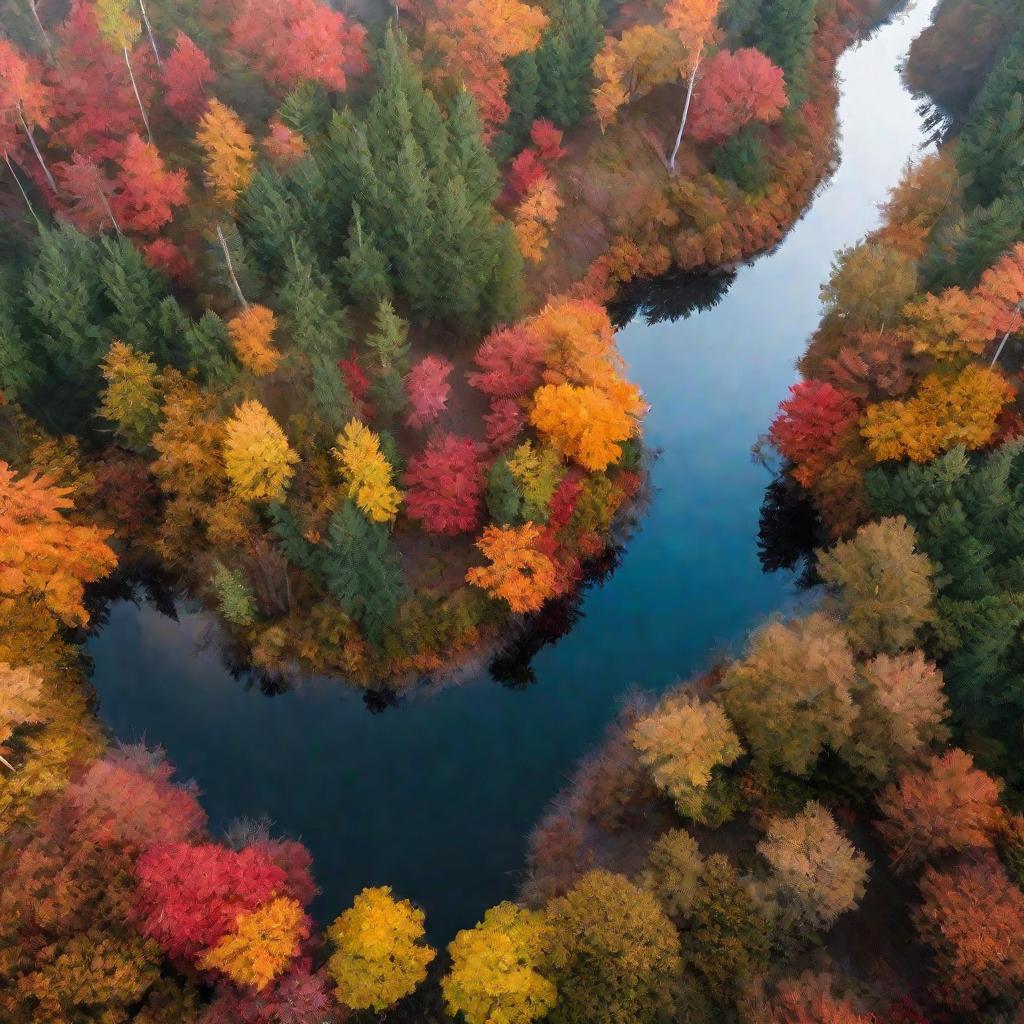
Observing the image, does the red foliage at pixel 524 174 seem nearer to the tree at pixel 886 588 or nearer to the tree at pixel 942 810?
the tree at pixel 886 588

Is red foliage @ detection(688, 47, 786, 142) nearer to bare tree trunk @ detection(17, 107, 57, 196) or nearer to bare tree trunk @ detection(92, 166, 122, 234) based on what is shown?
bare tree trunk @ detection(92, 166, 122, 234)

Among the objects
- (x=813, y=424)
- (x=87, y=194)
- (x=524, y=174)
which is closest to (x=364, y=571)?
(x=813, y=424)

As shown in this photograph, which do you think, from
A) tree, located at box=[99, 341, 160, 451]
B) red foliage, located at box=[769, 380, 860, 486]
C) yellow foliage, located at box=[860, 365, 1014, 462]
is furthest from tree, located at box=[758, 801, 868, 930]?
tree, located at box=[99, 341, 160, 451]

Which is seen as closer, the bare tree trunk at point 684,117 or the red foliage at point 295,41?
the red foliage at point 295,41

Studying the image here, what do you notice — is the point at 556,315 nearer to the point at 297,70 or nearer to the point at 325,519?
the point at 325,519

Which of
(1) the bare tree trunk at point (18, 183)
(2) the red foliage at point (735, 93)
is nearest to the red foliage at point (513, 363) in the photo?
(2) the red foliage at point (735, 93)

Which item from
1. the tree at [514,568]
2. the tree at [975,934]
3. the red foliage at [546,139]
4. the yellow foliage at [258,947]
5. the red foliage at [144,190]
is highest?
the red foliage at [546,139]
